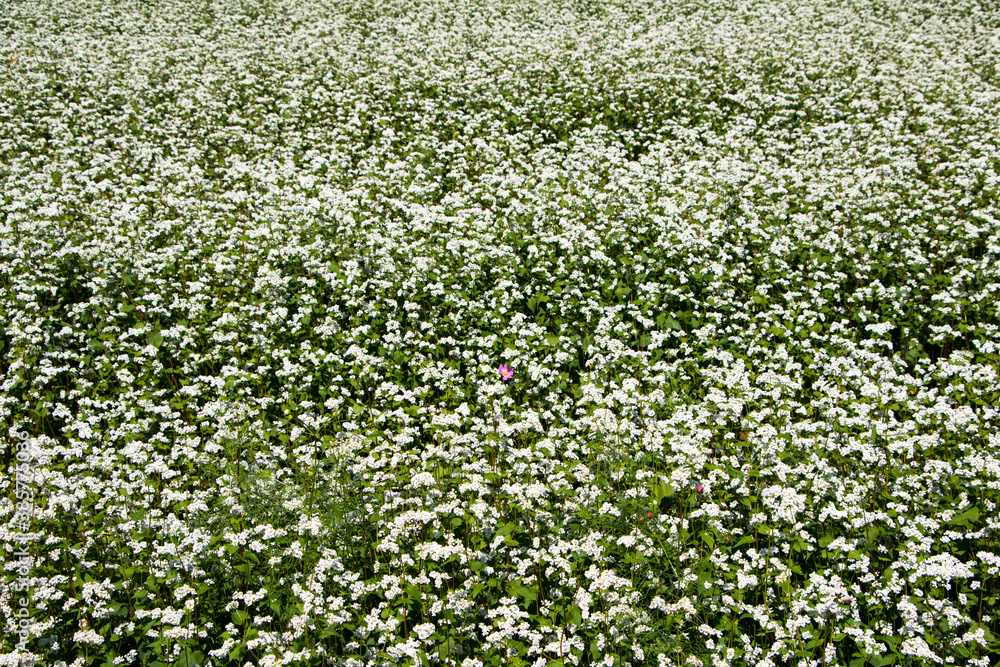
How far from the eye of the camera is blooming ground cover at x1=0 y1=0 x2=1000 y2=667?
4.13 metres

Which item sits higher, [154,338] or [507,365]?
[507,365]

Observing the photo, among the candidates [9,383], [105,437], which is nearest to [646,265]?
[105,437]

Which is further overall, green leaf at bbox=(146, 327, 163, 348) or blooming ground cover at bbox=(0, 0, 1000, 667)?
green leaf at bbox=(146, 327, 163, 348)

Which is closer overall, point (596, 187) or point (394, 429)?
point (394, 429)

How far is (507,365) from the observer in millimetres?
6422

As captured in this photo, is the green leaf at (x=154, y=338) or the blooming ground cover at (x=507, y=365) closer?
the blooming ground cover at (x=507, y=365)

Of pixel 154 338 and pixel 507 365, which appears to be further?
pixel 154 338

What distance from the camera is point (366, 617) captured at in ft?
12.9

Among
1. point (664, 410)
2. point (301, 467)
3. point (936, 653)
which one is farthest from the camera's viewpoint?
point (664, 410)

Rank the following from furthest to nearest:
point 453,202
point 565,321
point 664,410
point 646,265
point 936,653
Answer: point 453,202, point 646,265, point 565,321, point 664,410, point 936,653

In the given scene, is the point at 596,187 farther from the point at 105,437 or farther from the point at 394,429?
the point at 105,437

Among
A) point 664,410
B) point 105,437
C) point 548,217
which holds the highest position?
point 548,217

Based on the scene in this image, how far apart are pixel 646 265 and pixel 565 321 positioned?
136cm

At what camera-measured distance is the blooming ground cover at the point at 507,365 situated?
4133 mm
